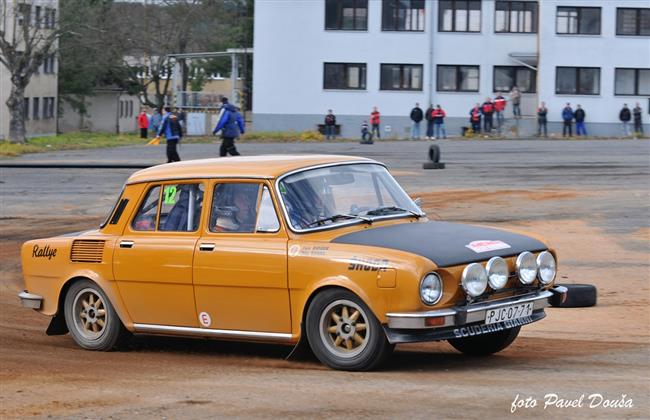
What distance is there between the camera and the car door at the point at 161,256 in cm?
929

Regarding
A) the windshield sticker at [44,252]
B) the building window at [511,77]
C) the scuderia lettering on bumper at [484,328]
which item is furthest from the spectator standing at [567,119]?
the scuderia lettering on bumper at [484,328]

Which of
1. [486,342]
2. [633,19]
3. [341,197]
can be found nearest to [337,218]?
[341,197]

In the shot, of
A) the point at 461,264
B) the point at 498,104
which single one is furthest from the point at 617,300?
the point at 498,104

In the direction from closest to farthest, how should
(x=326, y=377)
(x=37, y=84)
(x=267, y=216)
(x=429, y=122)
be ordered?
(x=326, y=377) < (x=267, y=216) < (x=429, y=122) < (x=37, y=84)

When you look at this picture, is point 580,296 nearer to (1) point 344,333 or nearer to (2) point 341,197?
(2) point 341,197

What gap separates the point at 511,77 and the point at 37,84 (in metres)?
35.0

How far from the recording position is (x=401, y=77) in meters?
64.0

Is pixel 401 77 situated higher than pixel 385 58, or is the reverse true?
pixel 385 58

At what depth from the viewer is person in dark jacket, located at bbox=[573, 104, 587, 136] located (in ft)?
193

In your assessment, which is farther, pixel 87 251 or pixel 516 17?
pixel 516 17

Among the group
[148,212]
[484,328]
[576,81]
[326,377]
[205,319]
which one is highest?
[576,81]

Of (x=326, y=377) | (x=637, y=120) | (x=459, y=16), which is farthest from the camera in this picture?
(x=459, y=16)

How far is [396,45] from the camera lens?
210 ft

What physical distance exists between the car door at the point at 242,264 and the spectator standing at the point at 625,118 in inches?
2072
